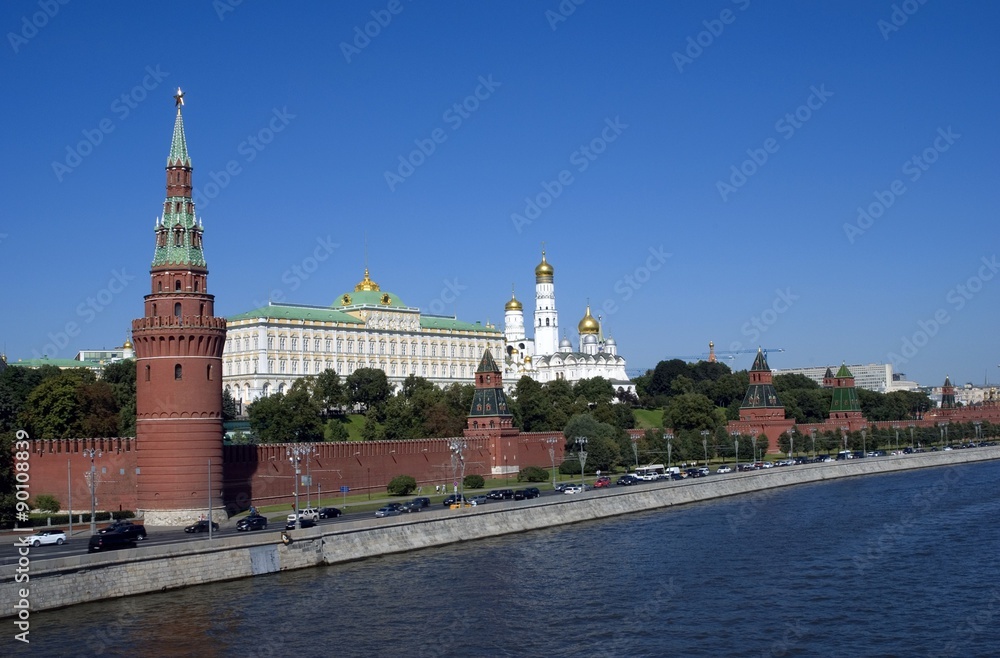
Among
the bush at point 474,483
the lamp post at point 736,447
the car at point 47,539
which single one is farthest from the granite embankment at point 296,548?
the lamp post at point 736,447

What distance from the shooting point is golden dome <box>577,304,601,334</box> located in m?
178

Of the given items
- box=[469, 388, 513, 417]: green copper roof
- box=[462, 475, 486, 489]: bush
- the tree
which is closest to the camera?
box=[462, 475, 486, 489]: bush

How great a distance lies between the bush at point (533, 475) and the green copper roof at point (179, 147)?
35.8 metres

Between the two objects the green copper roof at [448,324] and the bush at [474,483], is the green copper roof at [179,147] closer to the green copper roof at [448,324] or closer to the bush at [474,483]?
the bush at [474,483]

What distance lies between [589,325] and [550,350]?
9583mm

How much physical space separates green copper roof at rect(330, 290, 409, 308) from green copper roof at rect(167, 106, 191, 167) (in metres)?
86.1

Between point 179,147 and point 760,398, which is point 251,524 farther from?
point 760,398

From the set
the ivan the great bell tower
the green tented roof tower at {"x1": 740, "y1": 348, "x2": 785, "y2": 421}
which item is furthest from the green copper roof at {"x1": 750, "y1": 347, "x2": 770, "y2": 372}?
the ivan the great bell tower

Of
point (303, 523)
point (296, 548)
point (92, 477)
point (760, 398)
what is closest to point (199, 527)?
point (303, 523)

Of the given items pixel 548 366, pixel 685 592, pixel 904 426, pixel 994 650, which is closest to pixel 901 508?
pixel 685 592

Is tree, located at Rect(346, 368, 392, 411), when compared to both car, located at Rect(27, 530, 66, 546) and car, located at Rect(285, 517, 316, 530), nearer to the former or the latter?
car, located at Rect(285, 517, 316, 530)

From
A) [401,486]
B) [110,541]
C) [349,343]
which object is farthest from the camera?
[349,343]

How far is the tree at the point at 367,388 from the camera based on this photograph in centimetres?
11462

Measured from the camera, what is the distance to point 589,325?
179 m
